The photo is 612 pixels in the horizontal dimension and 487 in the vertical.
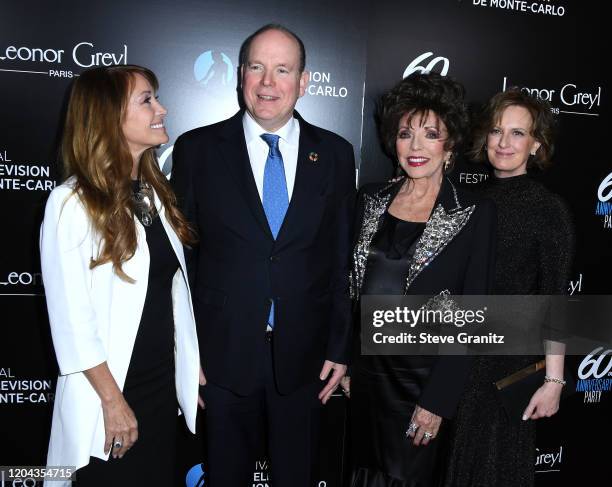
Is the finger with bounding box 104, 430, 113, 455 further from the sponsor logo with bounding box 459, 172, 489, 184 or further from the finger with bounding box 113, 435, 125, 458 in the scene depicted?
the sponsor logo with bounding box 459, 172, 489, 184

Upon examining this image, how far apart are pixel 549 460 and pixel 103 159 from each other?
339cm

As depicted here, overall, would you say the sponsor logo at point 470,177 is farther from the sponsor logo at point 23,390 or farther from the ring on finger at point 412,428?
the sponsor logo at point 23,390

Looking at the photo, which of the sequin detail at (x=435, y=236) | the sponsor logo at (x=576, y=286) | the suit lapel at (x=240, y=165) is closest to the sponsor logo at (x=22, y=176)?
the suit lapel at (x=240, y=165)

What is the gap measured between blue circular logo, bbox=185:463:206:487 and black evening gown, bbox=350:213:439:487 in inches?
49.3

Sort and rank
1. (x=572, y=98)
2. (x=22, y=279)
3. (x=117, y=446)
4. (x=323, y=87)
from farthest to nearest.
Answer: (x=572, y=98), (x=323, y=87), (x=22, y=279), (x=117, y=446)

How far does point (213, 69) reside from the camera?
3059 mm

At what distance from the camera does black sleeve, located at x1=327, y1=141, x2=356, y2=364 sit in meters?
2.37

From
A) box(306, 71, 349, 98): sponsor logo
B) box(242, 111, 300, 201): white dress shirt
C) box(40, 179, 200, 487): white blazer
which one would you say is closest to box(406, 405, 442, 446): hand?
box(242, 111, 300, 201): white dress shirt

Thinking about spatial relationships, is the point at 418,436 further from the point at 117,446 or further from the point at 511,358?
the point at 117,446

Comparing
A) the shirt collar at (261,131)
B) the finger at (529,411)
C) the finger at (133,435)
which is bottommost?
the finger at (133,435)

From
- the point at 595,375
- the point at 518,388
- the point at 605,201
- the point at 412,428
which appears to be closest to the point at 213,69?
the point at 412,428

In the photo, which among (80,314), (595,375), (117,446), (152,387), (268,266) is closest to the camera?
(80,314)

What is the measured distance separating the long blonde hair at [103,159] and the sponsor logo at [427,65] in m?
1.85

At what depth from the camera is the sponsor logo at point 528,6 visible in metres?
3.34
